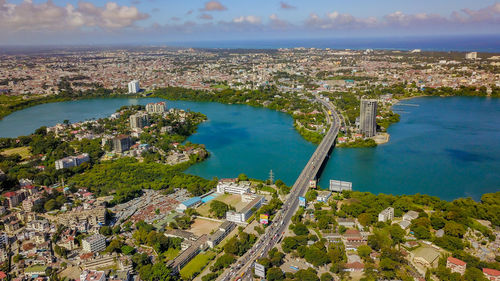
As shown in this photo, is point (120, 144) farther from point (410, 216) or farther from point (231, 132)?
point (410, 216)

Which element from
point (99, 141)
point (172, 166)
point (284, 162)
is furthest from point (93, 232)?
point (99, 141)

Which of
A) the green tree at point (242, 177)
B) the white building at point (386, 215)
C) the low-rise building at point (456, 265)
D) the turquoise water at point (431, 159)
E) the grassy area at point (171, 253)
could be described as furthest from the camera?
the green tree at point (242, 177)

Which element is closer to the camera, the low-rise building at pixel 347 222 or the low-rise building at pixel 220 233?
the low-rise building at pixel 220 233

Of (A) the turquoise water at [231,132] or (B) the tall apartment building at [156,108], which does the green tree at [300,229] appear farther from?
(B) the tall apartment building at [156,108]

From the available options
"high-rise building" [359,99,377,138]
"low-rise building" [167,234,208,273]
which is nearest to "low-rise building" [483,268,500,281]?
"low-rise building" [167,234,208,273]

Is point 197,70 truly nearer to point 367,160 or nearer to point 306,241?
point 367,160

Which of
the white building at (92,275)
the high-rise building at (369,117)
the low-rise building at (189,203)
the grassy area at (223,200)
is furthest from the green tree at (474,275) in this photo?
the high-rise building at (369,117)
